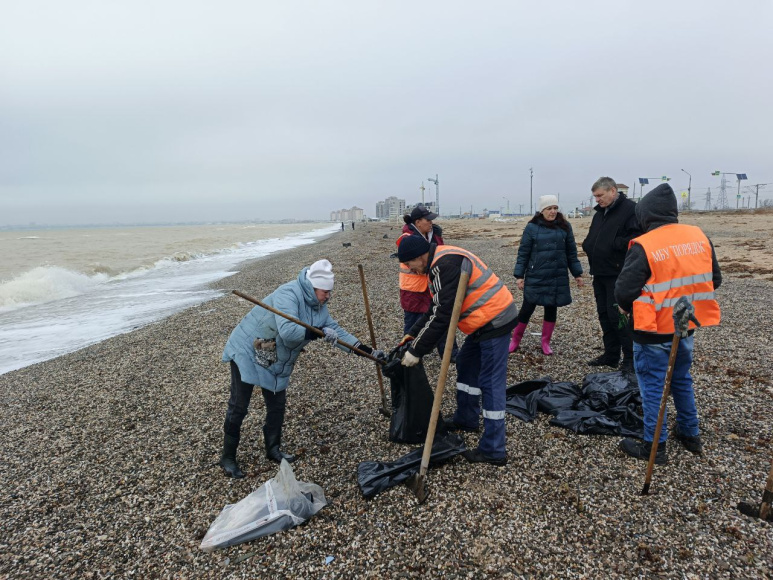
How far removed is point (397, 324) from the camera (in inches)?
338

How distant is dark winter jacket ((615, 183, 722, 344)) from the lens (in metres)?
3.24

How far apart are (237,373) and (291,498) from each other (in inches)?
45.8

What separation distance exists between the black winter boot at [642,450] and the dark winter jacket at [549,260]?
2285 mm

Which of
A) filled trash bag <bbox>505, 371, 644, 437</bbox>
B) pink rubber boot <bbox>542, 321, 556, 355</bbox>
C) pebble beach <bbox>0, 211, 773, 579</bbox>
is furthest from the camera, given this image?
pink rubber boot <bbox>542, 321, 556, 355</bbox>

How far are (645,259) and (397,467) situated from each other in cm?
264

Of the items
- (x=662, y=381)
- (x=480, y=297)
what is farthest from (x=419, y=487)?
(x=662, y=381)

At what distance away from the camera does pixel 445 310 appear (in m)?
3.34

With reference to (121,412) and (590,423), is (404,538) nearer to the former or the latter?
(590,423)

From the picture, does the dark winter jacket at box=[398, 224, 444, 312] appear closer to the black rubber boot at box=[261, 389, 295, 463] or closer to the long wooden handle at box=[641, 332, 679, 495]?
the black rubber boot at box=[261, 389, 295, 463]

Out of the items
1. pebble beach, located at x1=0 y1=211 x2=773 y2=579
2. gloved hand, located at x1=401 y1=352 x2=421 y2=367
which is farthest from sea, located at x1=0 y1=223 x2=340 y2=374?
gloved hand, located at x1=401 y1=352 x2=421 y2=367

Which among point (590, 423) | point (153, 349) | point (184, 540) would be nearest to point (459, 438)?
point (590, 423)

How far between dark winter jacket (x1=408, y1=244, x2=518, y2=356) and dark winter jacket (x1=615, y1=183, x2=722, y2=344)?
2.95 feet

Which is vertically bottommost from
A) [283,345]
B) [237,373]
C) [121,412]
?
[121,412]

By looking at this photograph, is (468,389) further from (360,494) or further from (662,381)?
(662,381)
